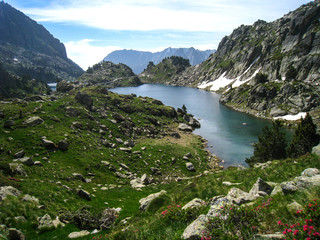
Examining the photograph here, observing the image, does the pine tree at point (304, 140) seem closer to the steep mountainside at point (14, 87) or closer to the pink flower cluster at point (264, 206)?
the pink flower cluster at point (264, 206)

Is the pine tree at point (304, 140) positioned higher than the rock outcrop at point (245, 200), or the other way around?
the rock outcrop at point (245, 200)

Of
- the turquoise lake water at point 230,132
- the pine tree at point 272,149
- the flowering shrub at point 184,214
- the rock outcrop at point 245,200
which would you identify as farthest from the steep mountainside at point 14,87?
the rock outcrop at point 245,200

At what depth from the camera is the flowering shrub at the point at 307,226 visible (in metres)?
6.22

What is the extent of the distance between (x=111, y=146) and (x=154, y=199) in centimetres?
3539

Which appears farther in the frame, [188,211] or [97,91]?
[97,91]

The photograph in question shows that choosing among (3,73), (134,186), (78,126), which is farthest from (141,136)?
(3,73)

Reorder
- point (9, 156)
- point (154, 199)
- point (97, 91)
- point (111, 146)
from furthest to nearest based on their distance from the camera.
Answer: point (97, 91) < point (111, 146) < point (9, 156) < point (154, 199)

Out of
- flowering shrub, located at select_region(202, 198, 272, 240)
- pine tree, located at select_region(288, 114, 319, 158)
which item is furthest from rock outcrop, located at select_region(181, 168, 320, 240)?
pine tree, located at select_region(288, 114, 319, 158)

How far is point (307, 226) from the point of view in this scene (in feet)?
21.1

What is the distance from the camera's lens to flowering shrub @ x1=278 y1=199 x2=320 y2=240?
6222 mm

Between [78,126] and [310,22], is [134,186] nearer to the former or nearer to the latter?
[78,126]

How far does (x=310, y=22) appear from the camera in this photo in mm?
179125

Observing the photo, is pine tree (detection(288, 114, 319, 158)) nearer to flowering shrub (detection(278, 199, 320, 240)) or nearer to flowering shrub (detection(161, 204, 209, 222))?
flowering shrub (detection(161, 204, 209, 222))

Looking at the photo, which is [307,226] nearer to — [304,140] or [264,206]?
[264,206]
